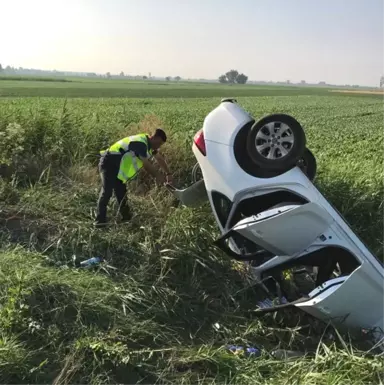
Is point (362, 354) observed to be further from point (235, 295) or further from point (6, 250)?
point (6, 250)

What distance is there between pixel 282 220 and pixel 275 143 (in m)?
0.67

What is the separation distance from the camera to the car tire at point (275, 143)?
4117 millimetres

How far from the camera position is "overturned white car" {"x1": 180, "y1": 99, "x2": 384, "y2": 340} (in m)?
3.90

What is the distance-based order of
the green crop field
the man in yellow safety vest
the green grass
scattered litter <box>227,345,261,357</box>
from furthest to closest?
the green grass < the man in yellow safety vest < scattered litter <box>227,345,261,357</box> < the green crop field

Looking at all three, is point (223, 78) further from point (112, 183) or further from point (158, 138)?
point (112, 183)

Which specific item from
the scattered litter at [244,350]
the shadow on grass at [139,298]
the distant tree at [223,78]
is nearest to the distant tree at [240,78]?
the distant tree at [223,78]

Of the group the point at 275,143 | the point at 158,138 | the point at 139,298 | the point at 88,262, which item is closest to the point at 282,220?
the point at 275,143

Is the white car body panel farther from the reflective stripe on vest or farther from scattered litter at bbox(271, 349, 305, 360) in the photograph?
the reflective stripe on vest

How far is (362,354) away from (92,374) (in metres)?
1.92

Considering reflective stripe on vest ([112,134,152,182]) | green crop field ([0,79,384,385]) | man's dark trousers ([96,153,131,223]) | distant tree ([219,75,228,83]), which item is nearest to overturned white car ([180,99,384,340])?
green crop field ([0,79,384,385])

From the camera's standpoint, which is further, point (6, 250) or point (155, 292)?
point (6, 250)

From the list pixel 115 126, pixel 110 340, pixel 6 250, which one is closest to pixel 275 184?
pixel 110 340

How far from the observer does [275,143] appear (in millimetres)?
4180

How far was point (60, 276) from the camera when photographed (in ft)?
14.3
